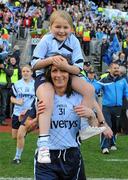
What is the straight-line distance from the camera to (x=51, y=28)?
506 centimetres

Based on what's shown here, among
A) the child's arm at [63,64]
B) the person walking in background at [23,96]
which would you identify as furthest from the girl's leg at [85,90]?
the person walking in background at [23,96]

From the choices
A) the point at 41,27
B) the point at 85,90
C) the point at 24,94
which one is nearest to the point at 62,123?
the point at 85,90

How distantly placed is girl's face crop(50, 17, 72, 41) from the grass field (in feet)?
13.7

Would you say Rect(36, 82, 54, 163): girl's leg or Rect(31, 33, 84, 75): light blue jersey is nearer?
Rect(36, 82, 54, 163): girl's leg

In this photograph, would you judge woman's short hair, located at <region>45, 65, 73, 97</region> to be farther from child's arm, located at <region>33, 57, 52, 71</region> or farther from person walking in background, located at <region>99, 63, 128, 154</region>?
person walking in background, located at <region>99, 63, 128, 154</region>

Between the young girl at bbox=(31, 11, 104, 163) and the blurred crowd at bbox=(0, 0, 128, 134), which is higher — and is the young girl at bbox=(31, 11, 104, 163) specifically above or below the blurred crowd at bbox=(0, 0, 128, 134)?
above

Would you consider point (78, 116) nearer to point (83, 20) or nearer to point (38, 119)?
point (38, 119)

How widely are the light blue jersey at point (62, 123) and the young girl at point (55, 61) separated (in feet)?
0.30

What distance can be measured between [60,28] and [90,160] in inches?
227

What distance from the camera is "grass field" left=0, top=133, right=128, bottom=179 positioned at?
9086 millimetres

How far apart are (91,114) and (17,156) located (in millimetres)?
5042

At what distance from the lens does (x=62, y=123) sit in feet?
16.4

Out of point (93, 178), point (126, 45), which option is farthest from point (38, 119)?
point (126, 45)

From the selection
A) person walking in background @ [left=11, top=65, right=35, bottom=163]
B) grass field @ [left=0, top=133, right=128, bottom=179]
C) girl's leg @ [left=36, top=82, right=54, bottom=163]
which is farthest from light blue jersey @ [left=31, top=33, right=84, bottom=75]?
person walking in background @ [left=11, top=65, right=35, bottom=163]
